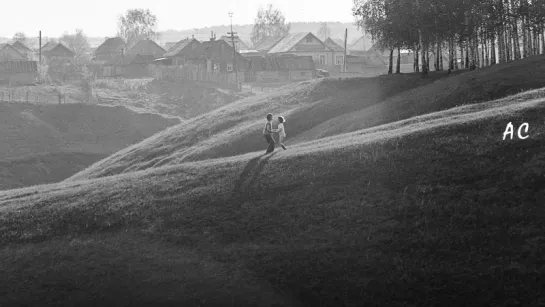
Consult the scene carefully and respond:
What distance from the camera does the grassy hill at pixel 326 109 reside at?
1914 inches

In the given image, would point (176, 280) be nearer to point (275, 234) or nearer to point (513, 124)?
point (275, 234)

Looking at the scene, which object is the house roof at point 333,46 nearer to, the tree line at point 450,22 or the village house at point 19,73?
the village house at point 19,73

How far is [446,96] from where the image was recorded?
49.2m

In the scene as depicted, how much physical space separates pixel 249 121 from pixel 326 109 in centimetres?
687

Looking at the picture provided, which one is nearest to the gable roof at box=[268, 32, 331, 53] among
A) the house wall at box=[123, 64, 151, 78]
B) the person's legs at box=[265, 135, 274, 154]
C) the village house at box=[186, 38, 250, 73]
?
the village house at box=[186, 38, 250, 73]

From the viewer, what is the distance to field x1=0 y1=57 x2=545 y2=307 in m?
26.2

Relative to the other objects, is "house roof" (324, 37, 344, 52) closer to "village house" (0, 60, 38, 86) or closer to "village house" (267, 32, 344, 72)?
"village house" (267, 32, 344, 72)

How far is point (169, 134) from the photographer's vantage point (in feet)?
207

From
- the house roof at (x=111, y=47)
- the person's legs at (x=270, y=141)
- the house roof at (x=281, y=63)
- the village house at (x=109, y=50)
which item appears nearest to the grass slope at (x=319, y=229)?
the person's legs at (x=270, y=141)

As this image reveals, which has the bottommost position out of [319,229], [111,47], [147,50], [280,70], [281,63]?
[319,229]

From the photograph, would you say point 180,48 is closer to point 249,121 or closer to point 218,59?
point 218,59

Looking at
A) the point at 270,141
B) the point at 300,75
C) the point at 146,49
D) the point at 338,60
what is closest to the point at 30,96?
the point at 300,75

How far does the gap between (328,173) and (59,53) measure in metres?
130

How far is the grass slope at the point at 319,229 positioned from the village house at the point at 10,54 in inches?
4513
